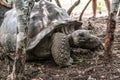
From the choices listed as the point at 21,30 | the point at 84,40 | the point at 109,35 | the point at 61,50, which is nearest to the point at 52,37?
the point at 61,50

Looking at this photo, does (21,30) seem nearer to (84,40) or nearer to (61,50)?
(61,50)

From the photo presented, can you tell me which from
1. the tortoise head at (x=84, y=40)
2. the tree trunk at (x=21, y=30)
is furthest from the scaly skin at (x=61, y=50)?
the tree trunk at (x=21, y=30)

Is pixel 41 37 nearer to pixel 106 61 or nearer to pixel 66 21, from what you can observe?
pixel 66 21

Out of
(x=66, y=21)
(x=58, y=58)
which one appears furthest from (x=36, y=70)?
(x=66, y=21)

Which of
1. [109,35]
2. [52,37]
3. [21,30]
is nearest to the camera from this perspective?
[21,30]

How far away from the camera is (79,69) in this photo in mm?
3295

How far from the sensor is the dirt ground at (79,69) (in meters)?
3.05

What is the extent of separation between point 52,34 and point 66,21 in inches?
9.0

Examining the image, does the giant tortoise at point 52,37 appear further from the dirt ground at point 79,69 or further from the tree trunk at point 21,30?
the tree trunk at point 21,30

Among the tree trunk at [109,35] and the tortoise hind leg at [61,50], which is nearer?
the tree trunk at [109,35]

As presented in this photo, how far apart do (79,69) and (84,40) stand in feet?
1.59

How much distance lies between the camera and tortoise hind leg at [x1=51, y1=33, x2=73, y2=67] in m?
3.42

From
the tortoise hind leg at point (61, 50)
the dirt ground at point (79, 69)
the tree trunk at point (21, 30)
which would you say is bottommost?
the dirt ground at point (79, 69)

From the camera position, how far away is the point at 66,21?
372 centimetres
